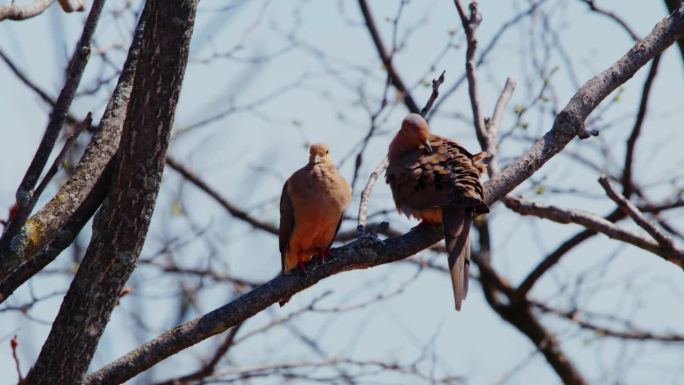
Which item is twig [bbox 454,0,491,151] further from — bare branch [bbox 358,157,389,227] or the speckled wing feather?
bare branch [bbox 358,157,389,227]

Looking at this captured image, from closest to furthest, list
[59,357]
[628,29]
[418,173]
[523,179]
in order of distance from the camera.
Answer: [59,357], [523,179], [418,173], [628,29]

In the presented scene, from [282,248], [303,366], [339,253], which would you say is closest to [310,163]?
[282,248]

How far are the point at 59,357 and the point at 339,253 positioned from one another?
1.15 meters

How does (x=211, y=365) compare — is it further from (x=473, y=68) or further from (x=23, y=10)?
(x=23, y=10)

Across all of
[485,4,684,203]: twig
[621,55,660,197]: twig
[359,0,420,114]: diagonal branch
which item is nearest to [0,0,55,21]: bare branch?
[485,4,684,203]: twig

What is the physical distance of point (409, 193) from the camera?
4.44m

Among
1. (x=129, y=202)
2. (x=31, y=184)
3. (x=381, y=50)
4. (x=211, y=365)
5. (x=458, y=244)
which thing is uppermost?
(x=381, y=50)

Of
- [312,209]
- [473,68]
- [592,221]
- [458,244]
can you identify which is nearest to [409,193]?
[458,244]

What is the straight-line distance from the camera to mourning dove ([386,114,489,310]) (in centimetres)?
407

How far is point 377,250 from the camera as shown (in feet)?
11.6

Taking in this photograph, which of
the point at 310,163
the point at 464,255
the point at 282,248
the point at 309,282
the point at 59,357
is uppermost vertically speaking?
the point at 310,163

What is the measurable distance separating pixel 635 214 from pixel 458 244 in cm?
105

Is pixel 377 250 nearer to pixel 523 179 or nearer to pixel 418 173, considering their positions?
pixel 523 179

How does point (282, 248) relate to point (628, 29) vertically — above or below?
below
